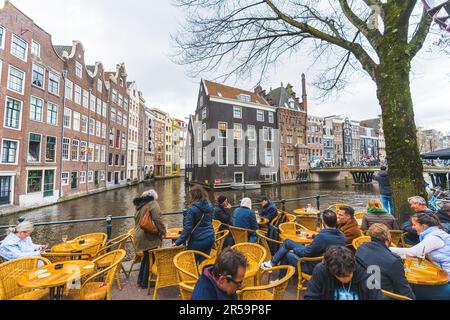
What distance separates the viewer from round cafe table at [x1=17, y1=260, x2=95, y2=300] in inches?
97.0

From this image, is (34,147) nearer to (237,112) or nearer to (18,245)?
(18,245)

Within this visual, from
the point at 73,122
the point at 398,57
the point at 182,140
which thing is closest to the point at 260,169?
the point at 73,122

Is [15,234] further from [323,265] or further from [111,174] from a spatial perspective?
[111,174]

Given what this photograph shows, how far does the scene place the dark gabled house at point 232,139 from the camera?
30453 millimetres

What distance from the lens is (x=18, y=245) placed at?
3.38 meters

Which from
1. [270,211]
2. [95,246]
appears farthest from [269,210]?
[95,246]

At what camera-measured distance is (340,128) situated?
52906 mm

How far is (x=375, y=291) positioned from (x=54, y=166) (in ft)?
78.1

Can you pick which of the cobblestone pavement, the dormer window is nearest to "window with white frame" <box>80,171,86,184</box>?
the dormer window

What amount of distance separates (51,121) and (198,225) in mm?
21784

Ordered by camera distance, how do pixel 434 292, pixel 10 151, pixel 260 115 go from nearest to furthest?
1. pixel 434 292
2. pixel 10 151
3. pixel 260 115

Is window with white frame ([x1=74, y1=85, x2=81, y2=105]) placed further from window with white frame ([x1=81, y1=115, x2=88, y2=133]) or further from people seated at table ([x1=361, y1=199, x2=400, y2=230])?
people seated at table ([x1=361, y1=199, x2=400, y2=230])

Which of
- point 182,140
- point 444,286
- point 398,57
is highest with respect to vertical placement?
point 182,140

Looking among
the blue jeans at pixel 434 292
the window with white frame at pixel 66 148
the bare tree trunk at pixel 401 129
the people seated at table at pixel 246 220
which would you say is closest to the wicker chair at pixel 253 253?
the people seated at table at pixel 246 220
